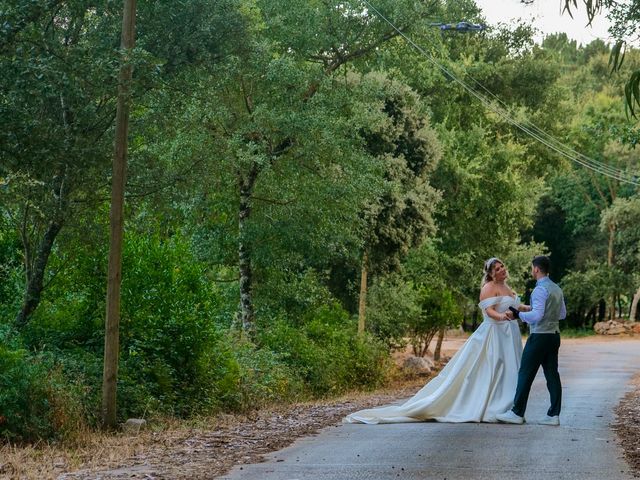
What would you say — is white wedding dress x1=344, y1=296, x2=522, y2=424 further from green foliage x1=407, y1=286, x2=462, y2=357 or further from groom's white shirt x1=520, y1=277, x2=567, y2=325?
green foliage x1=407, y1=286, x2=462, y2=357

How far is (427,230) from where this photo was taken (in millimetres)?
32875

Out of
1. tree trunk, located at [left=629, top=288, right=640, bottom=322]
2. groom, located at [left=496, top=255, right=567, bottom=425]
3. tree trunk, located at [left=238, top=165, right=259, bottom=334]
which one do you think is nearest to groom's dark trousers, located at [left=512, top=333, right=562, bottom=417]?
groom, located at [left=496, top=255, right=567, bottom=425]

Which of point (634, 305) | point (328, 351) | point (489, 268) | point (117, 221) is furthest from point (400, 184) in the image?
point (634, 305)

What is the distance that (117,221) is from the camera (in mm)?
16016

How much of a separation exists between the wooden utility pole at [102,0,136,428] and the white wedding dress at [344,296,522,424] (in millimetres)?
3858

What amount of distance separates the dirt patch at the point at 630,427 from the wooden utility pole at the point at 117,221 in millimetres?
7226

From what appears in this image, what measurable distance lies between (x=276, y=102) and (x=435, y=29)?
6.77m

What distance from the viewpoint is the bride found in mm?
14445

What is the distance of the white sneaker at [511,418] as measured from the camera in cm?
1414

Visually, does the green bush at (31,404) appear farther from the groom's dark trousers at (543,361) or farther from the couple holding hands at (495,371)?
the groom's dark trousers at (543,361)

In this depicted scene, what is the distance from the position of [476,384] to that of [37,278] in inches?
340

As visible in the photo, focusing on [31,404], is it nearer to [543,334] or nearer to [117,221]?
[117,221]

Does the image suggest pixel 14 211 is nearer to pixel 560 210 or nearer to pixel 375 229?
pixel 375 229

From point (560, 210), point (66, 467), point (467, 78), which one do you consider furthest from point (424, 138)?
point (560, 210)
